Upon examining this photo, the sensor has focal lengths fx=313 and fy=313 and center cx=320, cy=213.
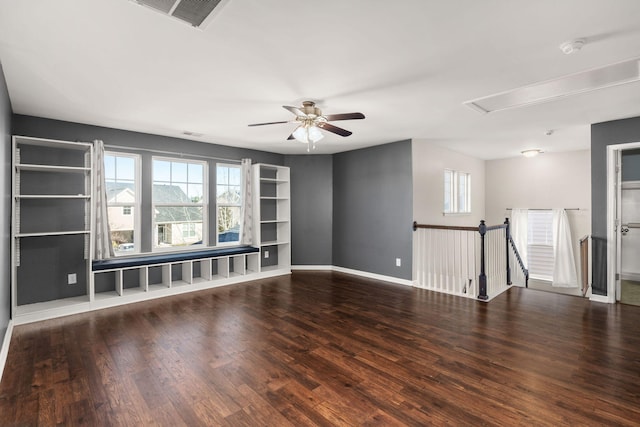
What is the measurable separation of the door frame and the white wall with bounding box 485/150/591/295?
270 centimetres

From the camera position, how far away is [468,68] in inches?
106

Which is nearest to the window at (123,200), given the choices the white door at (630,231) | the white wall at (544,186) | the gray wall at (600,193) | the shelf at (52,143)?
the shelf at (52,143)

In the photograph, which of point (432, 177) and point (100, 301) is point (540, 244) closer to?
point (432, 177)

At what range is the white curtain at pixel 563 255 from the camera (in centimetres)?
679

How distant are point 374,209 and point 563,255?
4451 mm

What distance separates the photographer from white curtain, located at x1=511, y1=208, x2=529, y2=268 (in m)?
7.42

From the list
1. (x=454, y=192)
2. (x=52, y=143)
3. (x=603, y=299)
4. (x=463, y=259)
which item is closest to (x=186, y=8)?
(x=52, y=143)

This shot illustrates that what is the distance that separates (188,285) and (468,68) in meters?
4.81

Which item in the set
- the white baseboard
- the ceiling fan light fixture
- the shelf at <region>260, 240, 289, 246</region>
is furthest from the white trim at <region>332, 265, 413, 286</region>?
the ceiling fan light fixture

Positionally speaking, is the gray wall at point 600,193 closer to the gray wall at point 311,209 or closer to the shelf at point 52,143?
the gray wall at point 311,209

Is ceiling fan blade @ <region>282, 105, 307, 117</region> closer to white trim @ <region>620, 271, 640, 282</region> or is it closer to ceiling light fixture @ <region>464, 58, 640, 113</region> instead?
ceiling light fixture @ <region>464, 58, 640, 113</region>

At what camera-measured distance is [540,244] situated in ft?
23.7

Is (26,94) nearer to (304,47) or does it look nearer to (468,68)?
(304,47)

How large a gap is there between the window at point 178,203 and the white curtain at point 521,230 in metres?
7.05
